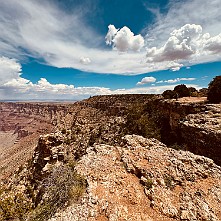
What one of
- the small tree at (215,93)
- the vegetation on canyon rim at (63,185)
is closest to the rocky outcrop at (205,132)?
the vegetation on canyon rim at (63,185)

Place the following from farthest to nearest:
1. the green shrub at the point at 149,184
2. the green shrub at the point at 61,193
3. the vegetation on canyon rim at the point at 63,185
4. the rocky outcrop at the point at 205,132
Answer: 1. the rocky outcrop at the point at 205,132
2. the green shrub at the point at 149,184
3. the vegetation on canyon rim at the point at 63,185
4. the green shrub at the point at 61,193

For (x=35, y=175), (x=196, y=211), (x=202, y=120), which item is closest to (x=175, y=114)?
(x=202, y=120)

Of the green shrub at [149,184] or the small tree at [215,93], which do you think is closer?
the green shrub at [149,184]

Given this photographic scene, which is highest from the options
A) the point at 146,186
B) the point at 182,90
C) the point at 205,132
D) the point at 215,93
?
the point at 215,93

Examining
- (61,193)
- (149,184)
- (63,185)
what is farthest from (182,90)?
(61,193)

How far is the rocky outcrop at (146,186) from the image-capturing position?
7.00 m

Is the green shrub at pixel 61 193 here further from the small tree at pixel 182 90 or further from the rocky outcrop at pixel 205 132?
the small tree at pixel 182 90

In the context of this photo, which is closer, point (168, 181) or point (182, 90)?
point (168, 181)

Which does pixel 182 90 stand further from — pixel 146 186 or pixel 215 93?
pixel 146 186

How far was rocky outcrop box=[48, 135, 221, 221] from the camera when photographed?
6996mm

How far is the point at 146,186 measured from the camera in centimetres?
838

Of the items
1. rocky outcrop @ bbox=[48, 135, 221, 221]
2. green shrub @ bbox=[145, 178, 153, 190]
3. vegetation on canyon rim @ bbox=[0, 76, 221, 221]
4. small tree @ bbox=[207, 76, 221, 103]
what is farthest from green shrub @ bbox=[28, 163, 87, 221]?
small tree @ bbox=[207, 76, 221, 103]

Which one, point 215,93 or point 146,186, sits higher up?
point 215,93

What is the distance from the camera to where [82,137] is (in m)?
34.9
